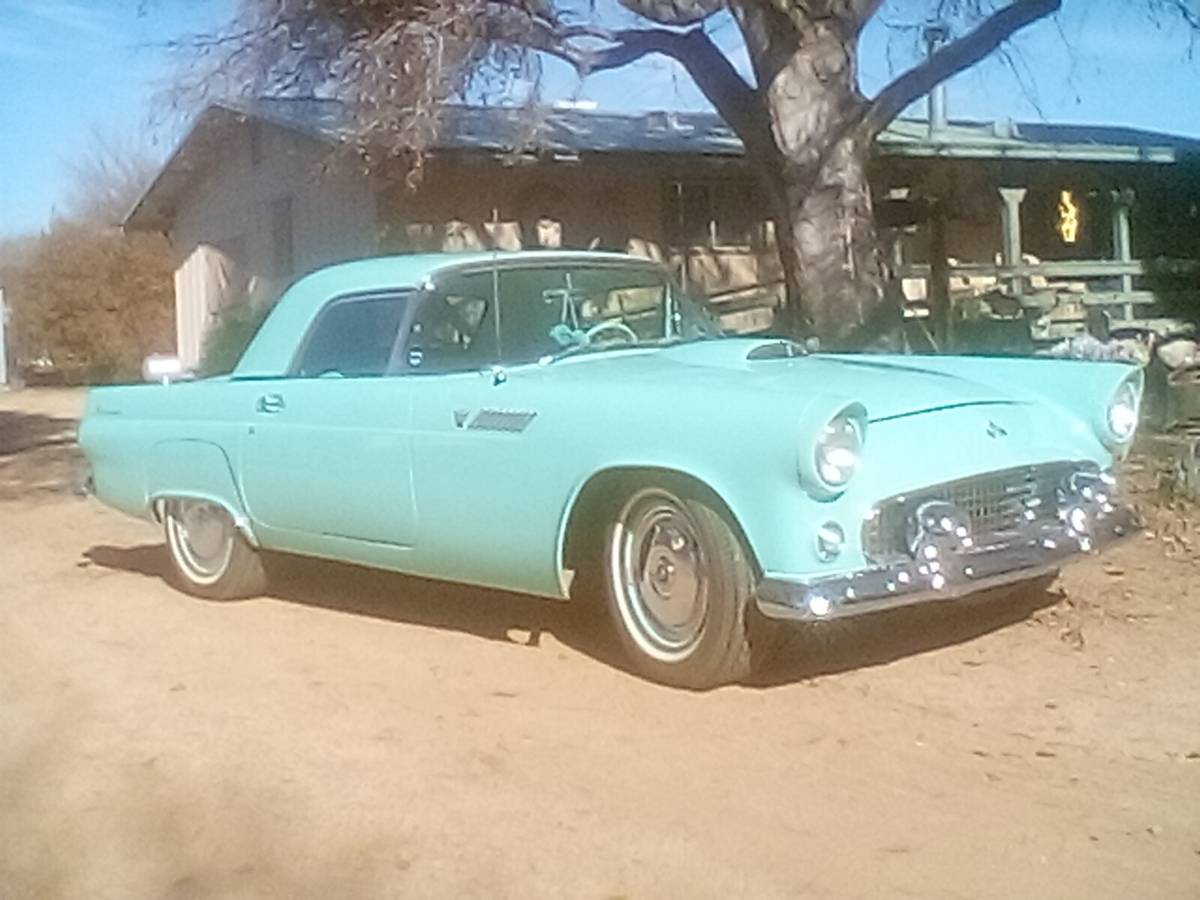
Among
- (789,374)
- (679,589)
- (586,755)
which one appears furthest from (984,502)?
(586,755)

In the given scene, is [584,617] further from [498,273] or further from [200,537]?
[200,537]

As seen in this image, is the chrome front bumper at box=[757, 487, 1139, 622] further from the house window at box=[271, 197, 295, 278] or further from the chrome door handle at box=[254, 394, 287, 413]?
the house window at box=[271, 197, 295, 278]

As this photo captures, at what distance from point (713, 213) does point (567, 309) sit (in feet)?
50.2

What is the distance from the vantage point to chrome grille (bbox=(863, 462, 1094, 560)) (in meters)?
5.35

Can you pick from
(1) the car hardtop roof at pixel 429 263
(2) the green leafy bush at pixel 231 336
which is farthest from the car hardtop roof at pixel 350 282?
(2) the green leafy bush at pixel 231 336

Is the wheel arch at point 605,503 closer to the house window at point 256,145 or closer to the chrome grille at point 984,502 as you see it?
the chrome grille at point 984,502

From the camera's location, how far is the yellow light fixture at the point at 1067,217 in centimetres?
2492

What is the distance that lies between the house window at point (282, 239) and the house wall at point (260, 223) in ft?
0.04

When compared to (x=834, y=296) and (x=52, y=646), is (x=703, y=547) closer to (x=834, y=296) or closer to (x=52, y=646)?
(x=52, y=646)

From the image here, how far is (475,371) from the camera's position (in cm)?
649

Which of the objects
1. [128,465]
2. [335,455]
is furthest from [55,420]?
[335,455]

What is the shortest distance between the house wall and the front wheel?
1219cm

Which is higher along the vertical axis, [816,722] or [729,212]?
[729,212]

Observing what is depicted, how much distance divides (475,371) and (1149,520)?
11.3ft
